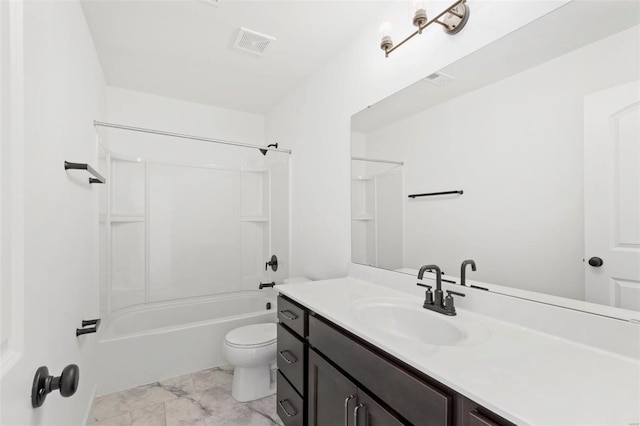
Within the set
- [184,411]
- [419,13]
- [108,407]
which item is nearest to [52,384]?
[184,411]

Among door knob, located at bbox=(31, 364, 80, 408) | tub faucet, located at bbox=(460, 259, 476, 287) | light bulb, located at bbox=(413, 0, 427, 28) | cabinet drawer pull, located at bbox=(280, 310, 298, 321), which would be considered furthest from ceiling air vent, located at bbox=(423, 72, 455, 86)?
door knob, located at bbox=(31, 364, 80, 408)

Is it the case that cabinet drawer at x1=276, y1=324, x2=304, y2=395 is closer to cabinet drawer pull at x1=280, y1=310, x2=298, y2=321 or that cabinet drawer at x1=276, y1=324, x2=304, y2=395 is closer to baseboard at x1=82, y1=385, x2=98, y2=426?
cabinet drawer pull at x1=280, y1=310, x2=298, y2=321

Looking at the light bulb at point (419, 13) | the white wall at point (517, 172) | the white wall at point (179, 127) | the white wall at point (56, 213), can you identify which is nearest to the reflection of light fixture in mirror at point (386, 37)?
the light bulb at point (419, 13)

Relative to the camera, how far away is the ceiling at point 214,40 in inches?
66.2

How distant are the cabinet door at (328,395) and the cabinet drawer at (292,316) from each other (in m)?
0.13

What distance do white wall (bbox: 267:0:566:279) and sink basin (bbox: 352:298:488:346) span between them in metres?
0.64

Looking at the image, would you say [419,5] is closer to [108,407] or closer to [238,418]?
[238,418]

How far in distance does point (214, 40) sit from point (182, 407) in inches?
98.0

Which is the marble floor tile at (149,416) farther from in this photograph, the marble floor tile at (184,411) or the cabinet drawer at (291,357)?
the cabinet drawer at (291,357)

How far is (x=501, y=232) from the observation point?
1.18 m

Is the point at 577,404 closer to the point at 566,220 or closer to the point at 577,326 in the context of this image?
the point at 577,326

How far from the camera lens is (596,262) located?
0.95 m

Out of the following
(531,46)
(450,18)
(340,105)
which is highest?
(450,18)

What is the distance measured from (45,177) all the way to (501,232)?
67.8 inches
